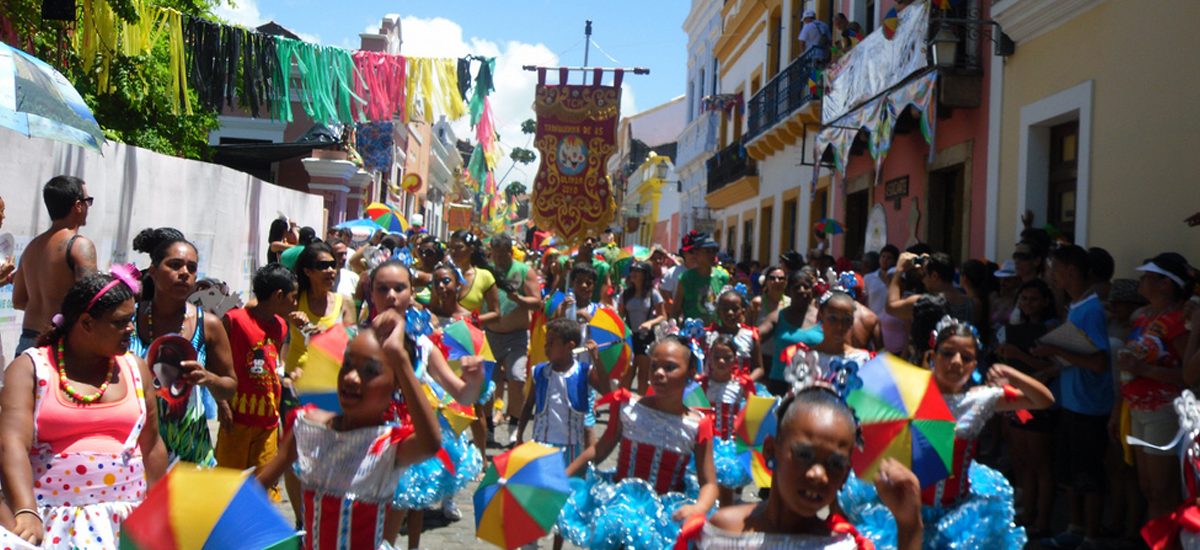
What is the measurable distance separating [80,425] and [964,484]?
11.5 feet

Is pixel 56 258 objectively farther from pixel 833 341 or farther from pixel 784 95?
pixel 784 95

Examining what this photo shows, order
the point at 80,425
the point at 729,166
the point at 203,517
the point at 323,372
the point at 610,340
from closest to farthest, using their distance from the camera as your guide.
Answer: the point at 203,517 < the point at 80,425 < the point at 323,372 < the point at 610,340 < the point at 729,166

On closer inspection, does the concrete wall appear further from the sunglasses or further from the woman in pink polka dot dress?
the woman in pink polka dot dress

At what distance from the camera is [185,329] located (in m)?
4.79

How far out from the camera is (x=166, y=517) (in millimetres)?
3070

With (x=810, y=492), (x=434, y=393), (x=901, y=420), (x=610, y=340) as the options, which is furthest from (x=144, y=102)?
(x=810, y=492)

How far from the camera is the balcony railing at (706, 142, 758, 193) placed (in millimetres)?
24344

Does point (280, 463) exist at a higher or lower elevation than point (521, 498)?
higher

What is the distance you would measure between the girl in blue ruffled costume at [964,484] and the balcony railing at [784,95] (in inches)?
510

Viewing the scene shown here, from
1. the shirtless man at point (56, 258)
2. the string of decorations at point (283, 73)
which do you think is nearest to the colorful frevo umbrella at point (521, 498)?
the shirtless man at point (56, 258)

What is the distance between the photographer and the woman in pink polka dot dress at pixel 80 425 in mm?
3375

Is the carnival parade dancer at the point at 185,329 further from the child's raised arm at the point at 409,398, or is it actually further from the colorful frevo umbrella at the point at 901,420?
the colorful frevo umbrella at the point at 901,420

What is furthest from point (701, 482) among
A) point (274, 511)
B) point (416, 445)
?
point (274, 511)

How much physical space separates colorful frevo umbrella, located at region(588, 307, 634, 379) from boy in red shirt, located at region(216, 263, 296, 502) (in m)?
2.18
